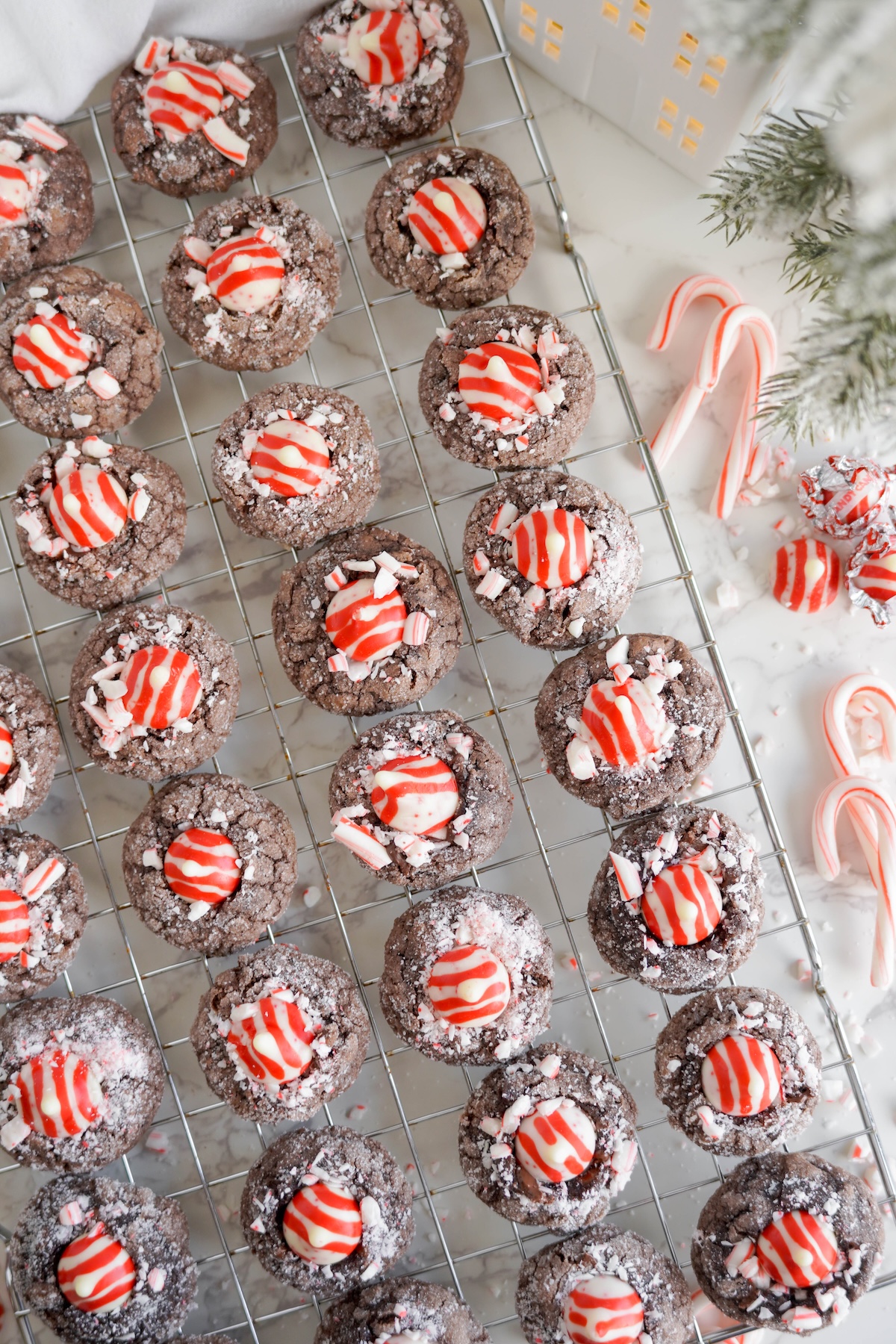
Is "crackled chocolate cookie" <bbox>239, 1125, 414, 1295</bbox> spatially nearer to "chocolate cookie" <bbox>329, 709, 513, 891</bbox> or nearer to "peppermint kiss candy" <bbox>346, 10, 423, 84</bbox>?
"chocolate cookie" <bbox>329, 709, 513, 891</bbox>

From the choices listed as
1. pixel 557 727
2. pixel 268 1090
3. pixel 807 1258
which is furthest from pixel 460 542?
pixel 807 1258

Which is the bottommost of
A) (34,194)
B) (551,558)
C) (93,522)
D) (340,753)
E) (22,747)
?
(340,753)

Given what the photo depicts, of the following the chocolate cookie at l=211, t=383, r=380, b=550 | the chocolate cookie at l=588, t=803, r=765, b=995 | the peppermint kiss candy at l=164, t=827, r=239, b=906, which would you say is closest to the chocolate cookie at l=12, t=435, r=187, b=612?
the chocolate cookie at l=211, t=383, r=380, b=550

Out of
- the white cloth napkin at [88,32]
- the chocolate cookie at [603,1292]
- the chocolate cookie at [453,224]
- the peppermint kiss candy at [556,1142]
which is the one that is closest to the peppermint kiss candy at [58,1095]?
the peppermint kiss candy at [556,1142]

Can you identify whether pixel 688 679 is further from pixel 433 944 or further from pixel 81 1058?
pixel 81 1058

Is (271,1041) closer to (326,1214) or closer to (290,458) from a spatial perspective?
(326,1214)

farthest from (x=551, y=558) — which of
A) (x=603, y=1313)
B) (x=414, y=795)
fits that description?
(x=603, y=1313)
